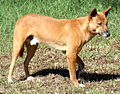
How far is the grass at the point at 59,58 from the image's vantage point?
7.55 metres

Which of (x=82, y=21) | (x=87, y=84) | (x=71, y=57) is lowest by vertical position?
(x=87, y=84)

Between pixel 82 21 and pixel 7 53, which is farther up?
pixel 82 21

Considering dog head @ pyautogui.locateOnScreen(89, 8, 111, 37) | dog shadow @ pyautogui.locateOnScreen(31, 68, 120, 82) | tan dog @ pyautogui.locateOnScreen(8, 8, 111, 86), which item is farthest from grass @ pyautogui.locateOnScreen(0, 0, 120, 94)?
dog head @ pyautogui.locateOnScreen(89, 8, 111, 37)

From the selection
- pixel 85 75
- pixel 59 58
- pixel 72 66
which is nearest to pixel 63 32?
pixel 72 66

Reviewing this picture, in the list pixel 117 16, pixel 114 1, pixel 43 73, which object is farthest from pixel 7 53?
pixel 114 1

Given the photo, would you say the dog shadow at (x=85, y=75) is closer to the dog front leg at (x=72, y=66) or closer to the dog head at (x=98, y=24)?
the dog front leg at (x=72, y=66)

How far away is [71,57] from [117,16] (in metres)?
4.63

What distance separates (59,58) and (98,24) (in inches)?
82.0

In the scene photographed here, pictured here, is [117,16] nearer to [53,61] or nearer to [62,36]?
[53,61]

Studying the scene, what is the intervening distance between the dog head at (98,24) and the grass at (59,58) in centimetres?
95

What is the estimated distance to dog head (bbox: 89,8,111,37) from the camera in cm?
750

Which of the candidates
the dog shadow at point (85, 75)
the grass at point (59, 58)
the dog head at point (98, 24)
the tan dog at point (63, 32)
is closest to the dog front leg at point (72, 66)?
the tan dog at point (63, 32)

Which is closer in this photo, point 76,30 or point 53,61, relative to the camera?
point 76,30

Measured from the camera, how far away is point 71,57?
7668 millimetres
